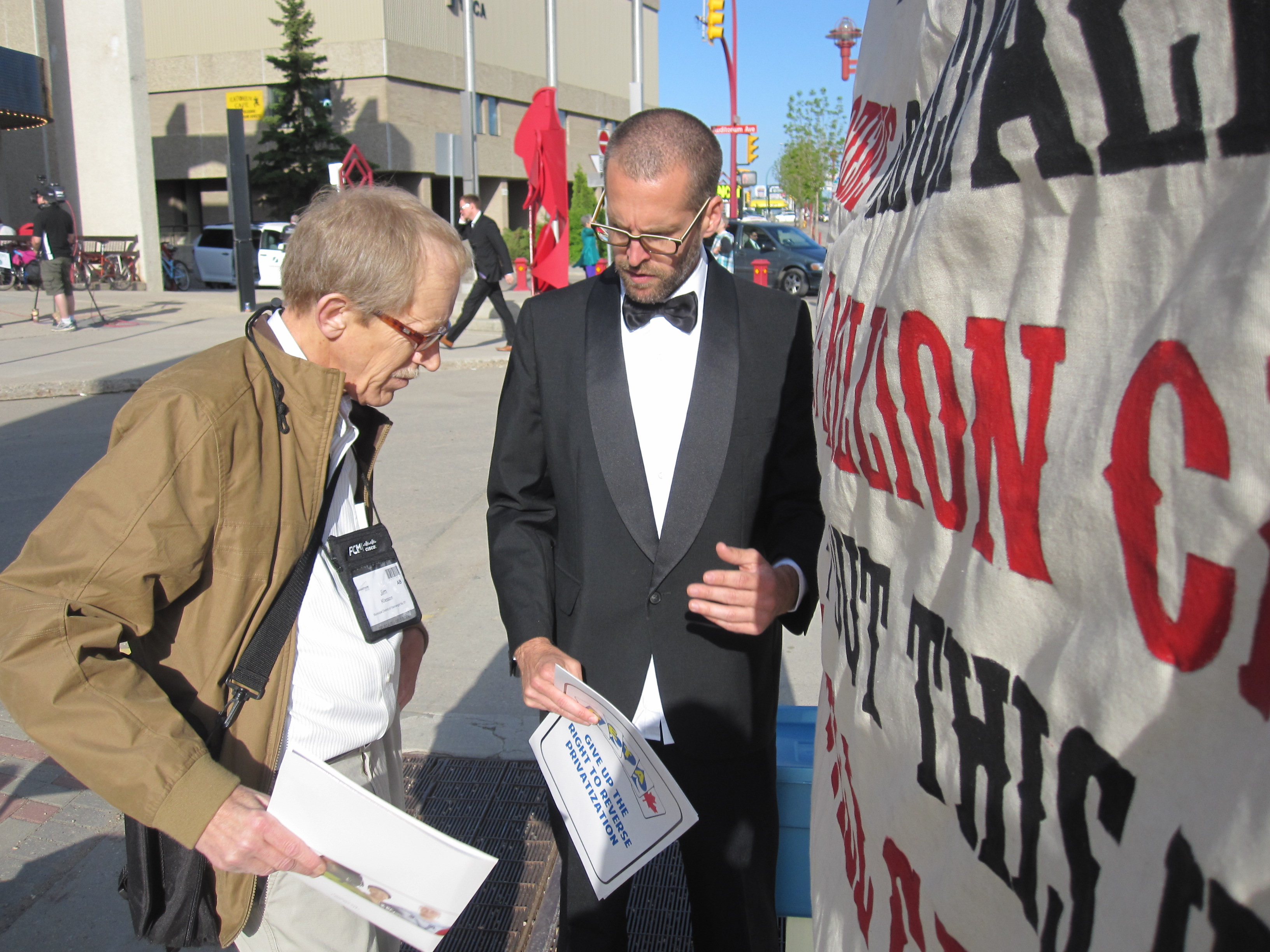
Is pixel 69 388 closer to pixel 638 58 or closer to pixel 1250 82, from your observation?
pixel 1250 82

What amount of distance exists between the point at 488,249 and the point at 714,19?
14831 mm

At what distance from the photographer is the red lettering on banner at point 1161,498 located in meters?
0.52

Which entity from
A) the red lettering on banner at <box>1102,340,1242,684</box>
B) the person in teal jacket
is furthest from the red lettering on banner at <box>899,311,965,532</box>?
the person in teal jacket

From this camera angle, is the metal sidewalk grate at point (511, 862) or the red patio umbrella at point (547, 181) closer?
the metal sidewalk grate at point (511, 862)

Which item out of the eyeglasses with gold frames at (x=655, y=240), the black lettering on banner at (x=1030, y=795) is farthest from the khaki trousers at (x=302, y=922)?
the black lettering on banner at (x=1030, y=795)

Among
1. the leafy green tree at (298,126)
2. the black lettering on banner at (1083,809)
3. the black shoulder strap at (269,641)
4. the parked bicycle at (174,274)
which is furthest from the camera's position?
the leafy green tree at (298,126)

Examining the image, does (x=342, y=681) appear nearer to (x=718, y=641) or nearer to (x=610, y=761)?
(x=610, y=761)

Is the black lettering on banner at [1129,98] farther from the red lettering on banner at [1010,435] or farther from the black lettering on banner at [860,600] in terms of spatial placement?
the black lettering on banner at [860,600]

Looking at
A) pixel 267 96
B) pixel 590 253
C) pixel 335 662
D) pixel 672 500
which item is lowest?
pixel 335 662

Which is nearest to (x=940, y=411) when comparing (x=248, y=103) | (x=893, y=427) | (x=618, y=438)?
(x=893, y=427)

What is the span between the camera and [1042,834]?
680 mm

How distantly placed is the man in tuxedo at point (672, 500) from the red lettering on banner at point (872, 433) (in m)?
0.87

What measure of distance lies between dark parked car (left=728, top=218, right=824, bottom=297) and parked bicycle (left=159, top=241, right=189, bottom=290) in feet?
48.0

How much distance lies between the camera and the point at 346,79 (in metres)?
34.3
